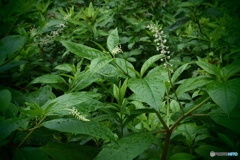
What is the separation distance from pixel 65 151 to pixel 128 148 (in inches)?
12.5

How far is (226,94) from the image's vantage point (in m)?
0.73

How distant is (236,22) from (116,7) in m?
1.98

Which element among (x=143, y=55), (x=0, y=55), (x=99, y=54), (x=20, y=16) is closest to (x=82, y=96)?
(x=99, y=54)

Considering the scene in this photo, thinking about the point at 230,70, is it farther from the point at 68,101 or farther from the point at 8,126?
the point at 8,126

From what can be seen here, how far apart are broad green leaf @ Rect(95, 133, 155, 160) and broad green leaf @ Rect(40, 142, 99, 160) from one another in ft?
0.39

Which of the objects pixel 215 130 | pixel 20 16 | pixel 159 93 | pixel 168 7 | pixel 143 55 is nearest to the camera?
pixel 159 93

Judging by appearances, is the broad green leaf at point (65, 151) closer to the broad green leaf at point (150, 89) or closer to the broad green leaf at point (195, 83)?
the broad green leaf at point (150, 89)

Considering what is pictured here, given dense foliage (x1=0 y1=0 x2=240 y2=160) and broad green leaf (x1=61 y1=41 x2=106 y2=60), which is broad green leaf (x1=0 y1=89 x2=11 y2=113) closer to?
dense foliage (x1=0 y1=0 x2=240 y2=160)

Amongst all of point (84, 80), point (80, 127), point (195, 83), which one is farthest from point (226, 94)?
point (84, 80)

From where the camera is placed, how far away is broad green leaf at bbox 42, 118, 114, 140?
73cm

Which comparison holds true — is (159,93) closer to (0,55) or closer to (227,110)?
(227,110)

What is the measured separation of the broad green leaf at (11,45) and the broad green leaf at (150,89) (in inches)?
31.4

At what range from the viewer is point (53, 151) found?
0.87 meters

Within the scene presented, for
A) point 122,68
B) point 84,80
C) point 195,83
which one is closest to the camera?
point 195,83
